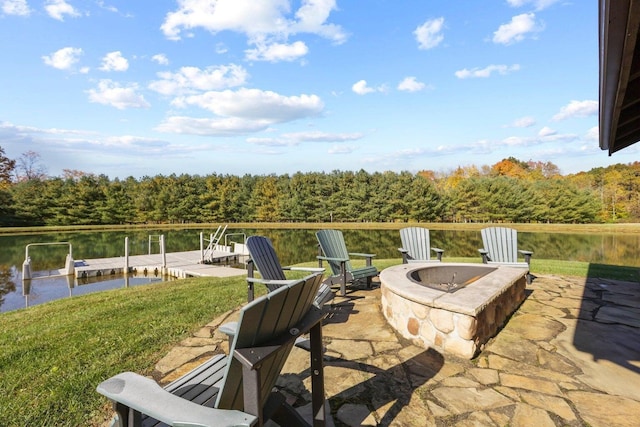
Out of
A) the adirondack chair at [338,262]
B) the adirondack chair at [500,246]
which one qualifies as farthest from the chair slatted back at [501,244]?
the adirondack chair at [338,262]

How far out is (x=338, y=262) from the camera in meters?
4.30

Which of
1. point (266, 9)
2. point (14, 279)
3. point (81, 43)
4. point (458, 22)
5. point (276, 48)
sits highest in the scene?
point (276, 48)

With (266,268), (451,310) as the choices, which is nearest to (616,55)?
(451,310)

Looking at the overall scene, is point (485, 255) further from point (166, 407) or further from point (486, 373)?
point (166, 407)

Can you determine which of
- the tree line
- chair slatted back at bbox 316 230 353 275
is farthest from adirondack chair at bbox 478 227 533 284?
the tree line

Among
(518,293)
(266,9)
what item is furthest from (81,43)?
(518,293)

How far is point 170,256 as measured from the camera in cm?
1298

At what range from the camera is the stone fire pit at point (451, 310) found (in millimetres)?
2473

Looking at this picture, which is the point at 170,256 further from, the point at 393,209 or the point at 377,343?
the point at 393,209

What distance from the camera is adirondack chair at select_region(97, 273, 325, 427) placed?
0.92 meters

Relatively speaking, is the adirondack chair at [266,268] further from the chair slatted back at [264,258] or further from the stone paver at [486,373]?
the stone paver at [486,373]

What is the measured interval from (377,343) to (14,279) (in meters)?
12.6

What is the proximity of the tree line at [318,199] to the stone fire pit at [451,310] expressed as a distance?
1104 inches

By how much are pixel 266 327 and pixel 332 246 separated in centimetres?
347
